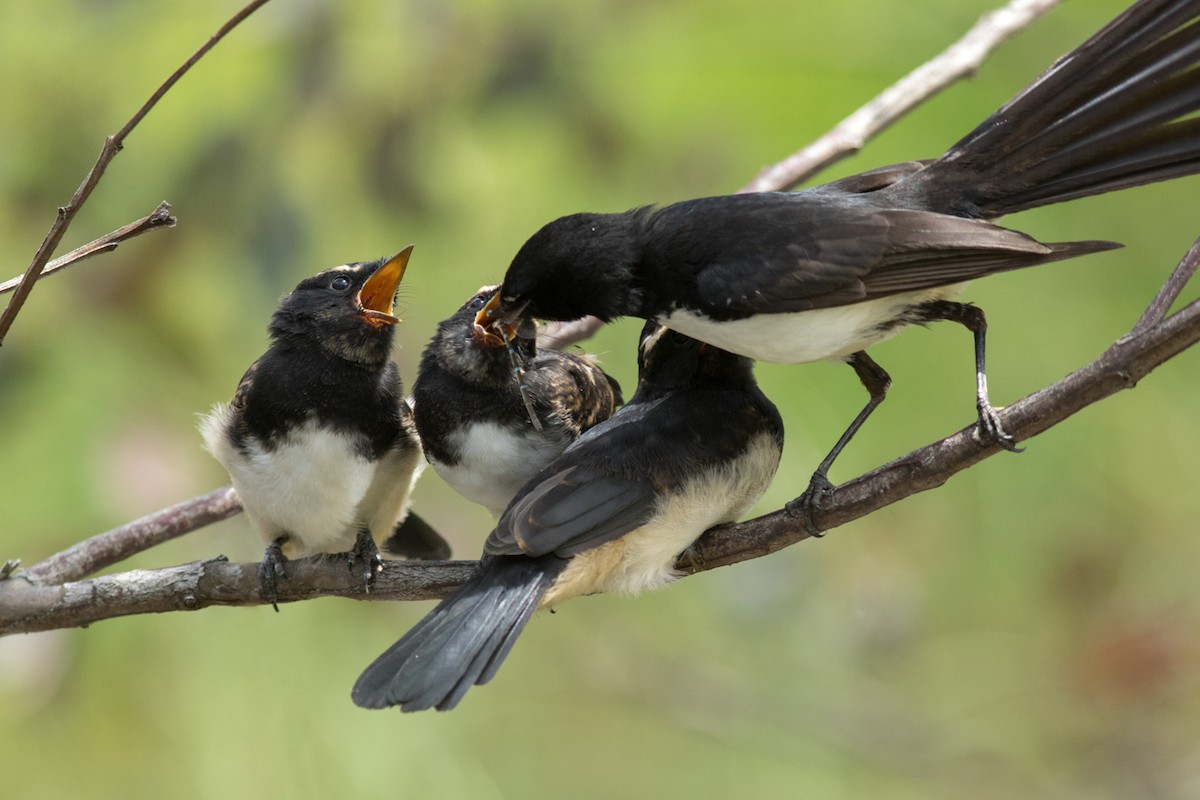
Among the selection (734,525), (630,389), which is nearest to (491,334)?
(734,525)

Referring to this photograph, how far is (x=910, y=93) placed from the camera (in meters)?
3.18

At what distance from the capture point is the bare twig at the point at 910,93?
311 cm

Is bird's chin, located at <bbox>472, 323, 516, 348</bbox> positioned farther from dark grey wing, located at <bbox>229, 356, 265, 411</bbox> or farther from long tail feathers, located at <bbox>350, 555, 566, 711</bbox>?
dark grey wing, located at <bbox>229, 356, 265, 411</bbox>

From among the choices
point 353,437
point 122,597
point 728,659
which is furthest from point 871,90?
point 122,597

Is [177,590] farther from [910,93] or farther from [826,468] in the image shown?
[910,93]

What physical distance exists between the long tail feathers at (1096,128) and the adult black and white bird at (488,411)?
2.81 ft

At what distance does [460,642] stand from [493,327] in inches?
25.8

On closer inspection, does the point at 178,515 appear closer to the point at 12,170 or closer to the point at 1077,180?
the point at 12,170

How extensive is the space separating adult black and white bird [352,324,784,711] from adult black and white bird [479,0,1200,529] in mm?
252

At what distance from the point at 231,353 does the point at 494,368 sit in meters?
1.31

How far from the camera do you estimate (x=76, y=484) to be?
13.6ft

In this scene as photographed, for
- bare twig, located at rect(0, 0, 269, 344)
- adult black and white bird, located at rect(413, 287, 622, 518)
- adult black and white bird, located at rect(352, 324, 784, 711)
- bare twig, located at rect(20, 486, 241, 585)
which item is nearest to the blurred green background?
bare twig, located at rect(20, 486, 241, 585)

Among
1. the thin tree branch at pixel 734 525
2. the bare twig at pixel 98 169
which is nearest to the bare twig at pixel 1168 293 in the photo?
the thin tree branch at pixel 734 525

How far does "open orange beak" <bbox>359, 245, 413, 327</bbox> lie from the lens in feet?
9.20
